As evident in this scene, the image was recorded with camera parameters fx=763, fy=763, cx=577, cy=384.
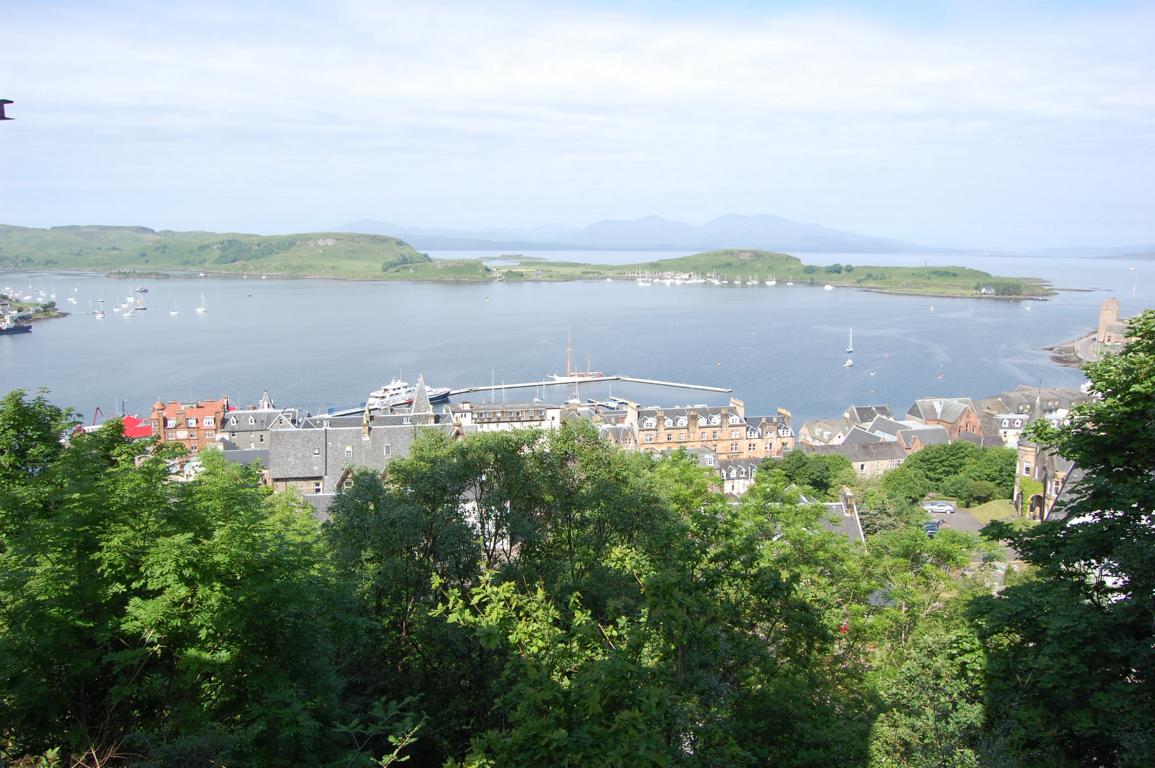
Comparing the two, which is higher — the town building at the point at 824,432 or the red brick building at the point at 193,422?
the red brick building at the point at 193,422

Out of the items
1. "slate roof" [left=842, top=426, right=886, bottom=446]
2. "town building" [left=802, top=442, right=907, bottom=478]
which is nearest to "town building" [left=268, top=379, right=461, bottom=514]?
"town building" [left=802, top=442, right=907, bottom=478]

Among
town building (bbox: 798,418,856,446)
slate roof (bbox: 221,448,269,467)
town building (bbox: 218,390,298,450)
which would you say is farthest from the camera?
town building (bbox: 798,418,856,446)

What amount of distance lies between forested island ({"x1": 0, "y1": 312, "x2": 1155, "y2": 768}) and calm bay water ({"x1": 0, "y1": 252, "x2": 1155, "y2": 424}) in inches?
2367

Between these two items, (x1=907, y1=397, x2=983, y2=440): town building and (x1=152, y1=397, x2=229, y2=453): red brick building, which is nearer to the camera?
(x1=152, y1=397, x2=229, y2=453): red brick building

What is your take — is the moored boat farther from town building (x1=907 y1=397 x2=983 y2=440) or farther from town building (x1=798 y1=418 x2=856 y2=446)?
town building (x1=907 y1=397 x2=983 y2=440)

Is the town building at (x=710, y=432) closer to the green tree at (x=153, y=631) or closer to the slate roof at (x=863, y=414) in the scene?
the slate roof at (x=863, y=414)

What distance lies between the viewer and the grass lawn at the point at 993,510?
38344 millimetres

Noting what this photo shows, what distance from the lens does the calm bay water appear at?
80.8 meters

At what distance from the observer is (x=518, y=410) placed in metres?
61.5

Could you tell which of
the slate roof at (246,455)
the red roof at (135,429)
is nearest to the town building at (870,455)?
the slate roof at (246,455)

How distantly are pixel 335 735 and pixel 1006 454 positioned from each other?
147 ft

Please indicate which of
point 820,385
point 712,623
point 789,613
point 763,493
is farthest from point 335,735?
point 820,385

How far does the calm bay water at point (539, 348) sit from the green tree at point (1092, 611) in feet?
196

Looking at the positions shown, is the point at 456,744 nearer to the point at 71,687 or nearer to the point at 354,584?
the point at 354,584
